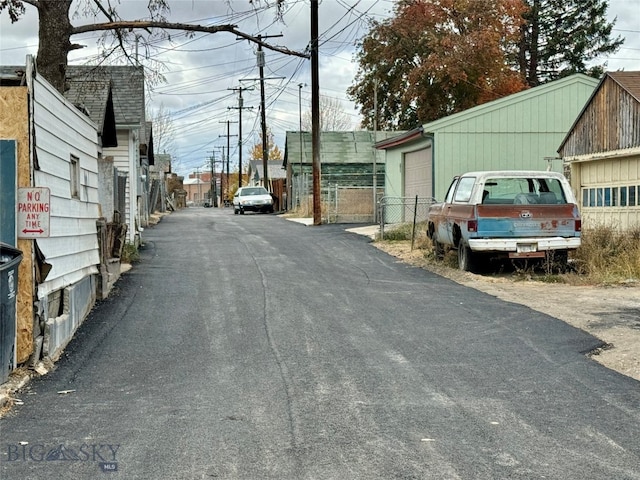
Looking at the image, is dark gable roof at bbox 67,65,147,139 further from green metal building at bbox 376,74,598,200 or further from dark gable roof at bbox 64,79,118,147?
green metal building at bbox 376,74,598,200

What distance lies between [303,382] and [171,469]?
7.65ft

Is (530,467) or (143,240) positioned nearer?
(530,467)

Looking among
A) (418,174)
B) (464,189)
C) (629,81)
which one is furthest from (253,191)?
(464,189)

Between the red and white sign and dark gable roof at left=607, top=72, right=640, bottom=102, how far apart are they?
41.7 ft

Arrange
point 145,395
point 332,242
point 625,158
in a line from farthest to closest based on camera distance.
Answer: point 332,242 < point 625,158 < point 145,395

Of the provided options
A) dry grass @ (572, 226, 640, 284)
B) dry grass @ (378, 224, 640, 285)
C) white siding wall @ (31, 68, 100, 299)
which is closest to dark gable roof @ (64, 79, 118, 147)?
white siding wall @ (31, 68, 100, 299)

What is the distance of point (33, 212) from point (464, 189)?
32.0 ft

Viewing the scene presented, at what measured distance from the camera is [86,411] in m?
6.31

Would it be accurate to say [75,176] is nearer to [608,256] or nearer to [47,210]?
[47,210]

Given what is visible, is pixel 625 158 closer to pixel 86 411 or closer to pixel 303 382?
pixel 303 382

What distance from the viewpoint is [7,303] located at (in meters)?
6.96

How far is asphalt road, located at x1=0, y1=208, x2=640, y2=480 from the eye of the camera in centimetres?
502

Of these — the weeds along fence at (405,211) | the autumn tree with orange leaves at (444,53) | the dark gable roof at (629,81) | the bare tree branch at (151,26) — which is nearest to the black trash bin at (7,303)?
the bare tree branch at (151,26)

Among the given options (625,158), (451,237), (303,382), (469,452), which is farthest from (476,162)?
(469,452)
